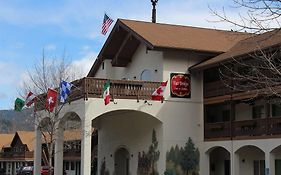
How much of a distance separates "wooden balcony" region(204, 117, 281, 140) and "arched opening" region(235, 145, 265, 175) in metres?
1.06

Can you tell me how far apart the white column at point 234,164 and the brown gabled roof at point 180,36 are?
6.30 m

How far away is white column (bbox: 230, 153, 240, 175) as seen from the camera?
97.7 ft

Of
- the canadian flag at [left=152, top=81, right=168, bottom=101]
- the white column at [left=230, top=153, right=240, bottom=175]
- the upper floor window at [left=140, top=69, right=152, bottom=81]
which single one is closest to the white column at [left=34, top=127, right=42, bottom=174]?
the upper floor window at [left=140, top=69, right=152, bottom=81]

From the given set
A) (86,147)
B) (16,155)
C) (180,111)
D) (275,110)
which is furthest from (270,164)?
(16,155)

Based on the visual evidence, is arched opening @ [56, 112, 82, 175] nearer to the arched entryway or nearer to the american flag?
the arched entryway

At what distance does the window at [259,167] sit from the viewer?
99.0 feet

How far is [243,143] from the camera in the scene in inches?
1155

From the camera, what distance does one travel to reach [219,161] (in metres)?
33.9

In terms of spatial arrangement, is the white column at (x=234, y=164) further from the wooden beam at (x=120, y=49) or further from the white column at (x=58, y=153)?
the white column at (x=58, y=153)

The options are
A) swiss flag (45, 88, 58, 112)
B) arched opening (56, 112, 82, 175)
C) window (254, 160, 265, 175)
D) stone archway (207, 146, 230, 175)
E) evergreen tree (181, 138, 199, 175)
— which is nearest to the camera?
window (254, 160, 265, 175)

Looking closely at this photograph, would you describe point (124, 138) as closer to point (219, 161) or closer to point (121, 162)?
point (121, 162)

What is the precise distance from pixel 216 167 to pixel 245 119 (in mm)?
4228

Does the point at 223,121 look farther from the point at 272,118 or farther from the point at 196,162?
the point at 272,118

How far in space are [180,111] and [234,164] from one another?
4.83m
